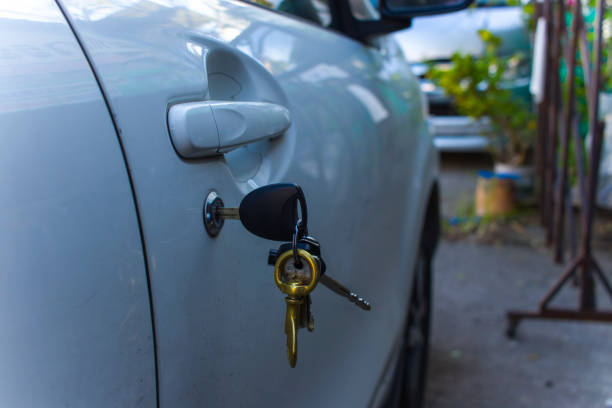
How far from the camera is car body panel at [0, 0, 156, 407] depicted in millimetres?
614

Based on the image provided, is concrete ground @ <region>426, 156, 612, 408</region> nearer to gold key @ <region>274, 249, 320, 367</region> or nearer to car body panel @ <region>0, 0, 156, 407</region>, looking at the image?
gold key @ <region>274, 249, 320, 367</region>

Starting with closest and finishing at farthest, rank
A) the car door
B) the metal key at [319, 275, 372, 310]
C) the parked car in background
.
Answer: the car door → the metal key at [319, 275, 372, 310] → the parked car in background

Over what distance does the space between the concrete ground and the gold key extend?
6.78ft

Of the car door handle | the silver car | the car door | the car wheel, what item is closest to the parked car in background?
the car wheel

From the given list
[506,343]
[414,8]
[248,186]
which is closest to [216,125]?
[248,186]

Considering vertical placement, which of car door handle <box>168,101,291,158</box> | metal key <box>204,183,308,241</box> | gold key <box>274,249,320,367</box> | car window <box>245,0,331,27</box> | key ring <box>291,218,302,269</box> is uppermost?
car window <box>245,0,331,27</box>

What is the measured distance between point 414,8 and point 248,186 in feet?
3.26

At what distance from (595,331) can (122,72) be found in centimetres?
311

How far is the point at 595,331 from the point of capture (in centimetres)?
328

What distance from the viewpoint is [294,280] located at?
800mm

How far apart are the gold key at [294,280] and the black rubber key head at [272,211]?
1.3 inches

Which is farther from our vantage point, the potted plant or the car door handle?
the potted plant

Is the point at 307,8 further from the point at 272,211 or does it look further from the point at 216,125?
the point at 272,211

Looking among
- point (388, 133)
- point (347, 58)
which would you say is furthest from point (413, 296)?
point (347, 58)
